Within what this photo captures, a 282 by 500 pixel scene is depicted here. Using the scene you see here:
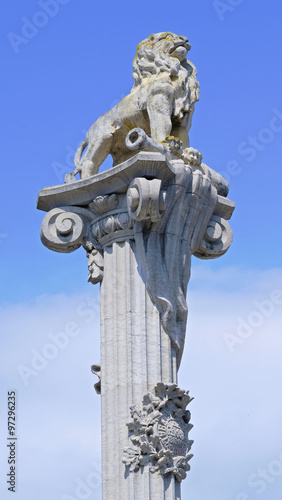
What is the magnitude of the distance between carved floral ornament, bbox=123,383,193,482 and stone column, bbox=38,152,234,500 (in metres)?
0.02

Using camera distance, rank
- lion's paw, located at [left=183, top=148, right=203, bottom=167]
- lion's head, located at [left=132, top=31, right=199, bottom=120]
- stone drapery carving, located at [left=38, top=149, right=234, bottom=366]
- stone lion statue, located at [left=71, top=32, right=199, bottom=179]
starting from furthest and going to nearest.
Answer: lion's head, located at [left=132, top=31, right=199, bottom=120], stone lion statue, located at [left=71, top=32, right=199, bottom=179], lion's paw, located at [left=183, top=148, right=203, bottom=167], stone drapery carving, located at [left=38, top=149, right=234, bottom=366]

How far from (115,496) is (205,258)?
494cm

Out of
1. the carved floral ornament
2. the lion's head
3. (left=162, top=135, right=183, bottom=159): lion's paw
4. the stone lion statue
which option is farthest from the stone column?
the lion's head

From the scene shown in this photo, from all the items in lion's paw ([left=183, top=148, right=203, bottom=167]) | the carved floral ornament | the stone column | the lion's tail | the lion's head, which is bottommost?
the carved floral ornament

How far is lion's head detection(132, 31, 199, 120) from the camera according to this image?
2303 centimetres

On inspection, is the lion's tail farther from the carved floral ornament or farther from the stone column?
the carved floral ornament

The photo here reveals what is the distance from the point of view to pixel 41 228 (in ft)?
73.6

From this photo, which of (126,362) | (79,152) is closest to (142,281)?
(126,362)

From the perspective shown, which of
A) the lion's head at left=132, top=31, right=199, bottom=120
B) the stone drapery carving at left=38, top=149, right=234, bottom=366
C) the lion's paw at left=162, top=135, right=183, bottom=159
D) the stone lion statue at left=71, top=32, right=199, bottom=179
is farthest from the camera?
the lion's head at left=132, top=31, right=199, bottom=120

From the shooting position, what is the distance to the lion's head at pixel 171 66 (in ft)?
75.6

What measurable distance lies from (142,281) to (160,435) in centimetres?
268

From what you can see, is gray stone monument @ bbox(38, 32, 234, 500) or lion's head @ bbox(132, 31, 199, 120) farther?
lion's head @ bbox(132, 31, 199, 120)

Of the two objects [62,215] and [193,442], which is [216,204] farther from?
[193,442]

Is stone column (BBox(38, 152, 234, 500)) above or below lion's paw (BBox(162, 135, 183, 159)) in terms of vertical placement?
below
